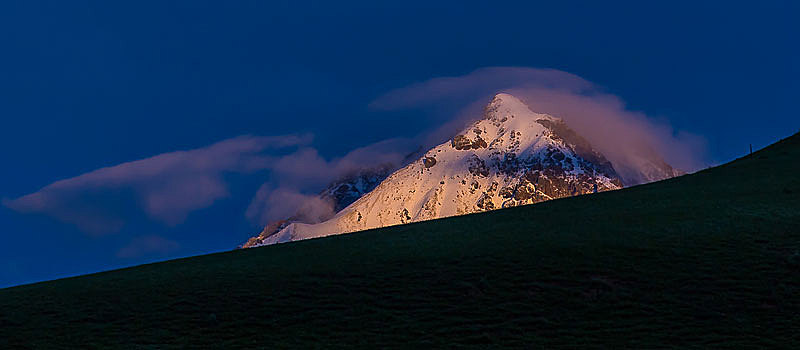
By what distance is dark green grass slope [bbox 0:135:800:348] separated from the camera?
32500 millimetres

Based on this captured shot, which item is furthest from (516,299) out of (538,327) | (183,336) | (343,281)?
(183,336)

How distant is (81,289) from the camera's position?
4441cm

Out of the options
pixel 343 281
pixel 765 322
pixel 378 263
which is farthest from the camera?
pixel 378 263

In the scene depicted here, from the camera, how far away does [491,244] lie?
162 feet

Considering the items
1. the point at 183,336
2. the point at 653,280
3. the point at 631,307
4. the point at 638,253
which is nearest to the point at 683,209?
the point at 638,253

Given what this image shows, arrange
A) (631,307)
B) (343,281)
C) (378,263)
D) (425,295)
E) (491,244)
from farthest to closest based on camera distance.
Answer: (491,244) → (378,263) → (343,281) → (425,295) → (631,307)

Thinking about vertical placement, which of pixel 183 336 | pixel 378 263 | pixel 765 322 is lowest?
pixel 765 322

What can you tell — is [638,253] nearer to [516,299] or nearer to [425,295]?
[516,299]

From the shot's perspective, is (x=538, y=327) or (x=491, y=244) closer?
(x=538, y=327)

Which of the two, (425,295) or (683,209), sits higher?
(683,209)

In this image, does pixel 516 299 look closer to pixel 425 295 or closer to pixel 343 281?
pixel 425 295

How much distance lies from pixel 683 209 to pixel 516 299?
89.0 feet

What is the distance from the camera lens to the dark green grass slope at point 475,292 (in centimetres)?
3250

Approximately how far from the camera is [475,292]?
3803cm
